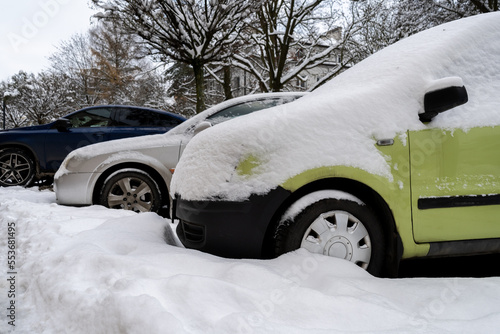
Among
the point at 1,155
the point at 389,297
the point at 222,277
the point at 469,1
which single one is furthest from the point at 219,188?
the point at 469,1

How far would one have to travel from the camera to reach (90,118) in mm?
6438

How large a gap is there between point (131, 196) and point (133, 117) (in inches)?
97.4

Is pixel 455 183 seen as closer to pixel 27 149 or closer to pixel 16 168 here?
pixel 27 149

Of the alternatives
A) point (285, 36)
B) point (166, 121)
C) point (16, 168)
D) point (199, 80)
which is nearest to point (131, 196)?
point (166, 121)

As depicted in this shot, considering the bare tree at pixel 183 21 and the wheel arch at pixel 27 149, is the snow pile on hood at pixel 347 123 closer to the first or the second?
the wheel arch at pixel 27 149

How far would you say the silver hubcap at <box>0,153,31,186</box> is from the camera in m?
6.35

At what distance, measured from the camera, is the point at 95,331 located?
1.53m

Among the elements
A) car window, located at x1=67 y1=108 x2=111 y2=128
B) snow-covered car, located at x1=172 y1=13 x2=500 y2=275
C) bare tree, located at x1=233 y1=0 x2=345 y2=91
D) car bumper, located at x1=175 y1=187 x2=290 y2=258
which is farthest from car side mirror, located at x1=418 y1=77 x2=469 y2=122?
bare tree, located at x1=233 y1=0 x2=345 y2=91

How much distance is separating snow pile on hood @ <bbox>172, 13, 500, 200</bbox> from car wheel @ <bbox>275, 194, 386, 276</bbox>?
236mm

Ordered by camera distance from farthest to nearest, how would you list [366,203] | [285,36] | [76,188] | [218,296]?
1. [285,36]
2. [76,188]
3. [366,203]
4. [218,296]

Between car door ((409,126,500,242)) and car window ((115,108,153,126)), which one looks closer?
car door ((409,126,500,242))

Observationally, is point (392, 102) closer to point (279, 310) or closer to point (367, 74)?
point (367, 74)

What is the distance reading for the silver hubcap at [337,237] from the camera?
2.07m

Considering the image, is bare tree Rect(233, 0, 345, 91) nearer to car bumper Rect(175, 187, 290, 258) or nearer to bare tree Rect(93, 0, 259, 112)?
bare tree Rect(93, 0, 259, 112)
